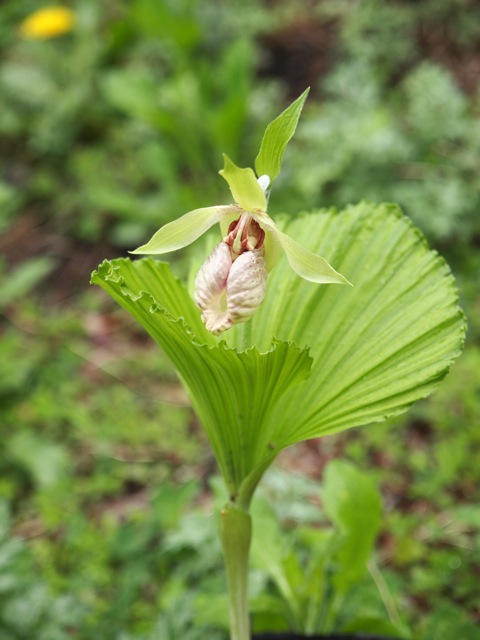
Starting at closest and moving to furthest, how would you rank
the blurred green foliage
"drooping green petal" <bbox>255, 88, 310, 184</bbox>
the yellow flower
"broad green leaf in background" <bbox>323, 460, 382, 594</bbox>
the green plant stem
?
1. "drooping green petal" <bbox>255, 88, 310, 184</bbox>
2. the green plant stem
3. "broad green leaf in background" <bbox>323, 460, 382, 594</bbox>
4. the blurred green foliage
5. the yellow flower

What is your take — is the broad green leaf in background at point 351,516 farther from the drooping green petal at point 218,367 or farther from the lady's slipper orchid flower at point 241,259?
the lady's slipper orchid flower at point 241,259

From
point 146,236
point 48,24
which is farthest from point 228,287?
point 48,24

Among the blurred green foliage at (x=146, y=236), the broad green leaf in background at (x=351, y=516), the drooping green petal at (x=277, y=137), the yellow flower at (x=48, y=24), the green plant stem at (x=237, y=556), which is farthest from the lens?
the yellow flower at (x=48, y=24)

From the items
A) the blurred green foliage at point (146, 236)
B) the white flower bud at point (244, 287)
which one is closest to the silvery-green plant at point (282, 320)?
the white flower bud at point (244, 287)

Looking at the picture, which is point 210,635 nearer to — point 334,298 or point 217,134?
point 334,298

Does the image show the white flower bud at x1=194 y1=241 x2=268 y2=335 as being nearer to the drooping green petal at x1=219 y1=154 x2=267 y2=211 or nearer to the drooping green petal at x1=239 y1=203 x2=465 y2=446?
the drooping green petal at x1=219 y1=154 x2=267 y2=211

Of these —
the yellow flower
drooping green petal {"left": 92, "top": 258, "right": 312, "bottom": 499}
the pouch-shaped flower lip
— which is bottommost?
drooping green petal {"left": 92, "top": 258, "right": 312, "bottom": 499}

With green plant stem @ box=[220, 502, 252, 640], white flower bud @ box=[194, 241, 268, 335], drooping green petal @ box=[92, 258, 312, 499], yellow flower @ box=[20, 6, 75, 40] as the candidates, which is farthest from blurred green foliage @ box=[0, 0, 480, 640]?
white flower bud @ box=[194, 241, 268, 335]
